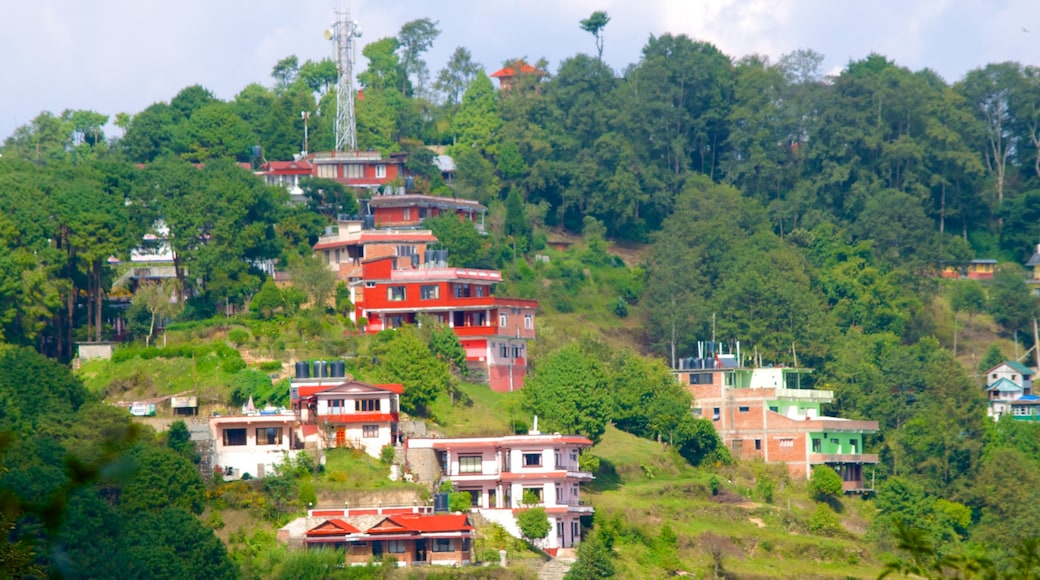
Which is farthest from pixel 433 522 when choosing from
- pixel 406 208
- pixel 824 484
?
pixel 406 208

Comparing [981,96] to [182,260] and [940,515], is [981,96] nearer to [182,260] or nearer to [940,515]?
[940,515]

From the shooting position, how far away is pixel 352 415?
70688mm

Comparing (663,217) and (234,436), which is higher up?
(663,217)

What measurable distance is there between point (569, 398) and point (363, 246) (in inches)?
794

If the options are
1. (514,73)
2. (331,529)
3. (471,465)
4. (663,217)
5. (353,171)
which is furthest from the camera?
(514,73)

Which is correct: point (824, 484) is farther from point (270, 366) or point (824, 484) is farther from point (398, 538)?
point (270, 366)

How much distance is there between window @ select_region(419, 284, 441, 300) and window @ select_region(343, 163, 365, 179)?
905 inches

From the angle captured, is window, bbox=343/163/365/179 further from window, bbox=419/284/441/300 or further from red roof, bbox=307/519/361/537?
red roof, bbox=307/519/361/537

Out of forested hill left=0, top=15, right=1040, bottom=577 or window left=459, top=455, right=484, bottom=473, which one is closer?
window left=459, top=455, right=484, bottom=473

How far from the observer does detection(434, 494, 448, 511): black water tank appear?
67.1 m

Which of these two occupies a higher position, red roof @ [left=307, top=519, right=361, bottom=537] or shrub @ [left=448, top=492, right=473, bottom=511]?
shrub @ [left=448, top=492, right=473, bottom=511]

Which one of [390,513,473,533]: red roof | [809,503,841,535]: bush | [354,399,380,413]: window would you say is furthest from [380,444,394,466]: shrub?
[809,503,841,535]: bush

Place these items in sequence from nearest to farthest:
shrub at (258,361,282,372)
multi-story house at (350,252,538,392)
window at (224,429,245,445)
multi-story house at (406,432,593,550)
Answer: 1. window at (224,429,245,445)
2. multi-story house at (406,432,593,550)
3. shrub at (258,361,282,372)
4. multi-story house at (350,252,538,392)

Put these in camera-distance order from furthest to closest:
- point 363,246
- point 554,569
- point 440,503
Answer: point 363,246 → point 440,503 → point 554,569
